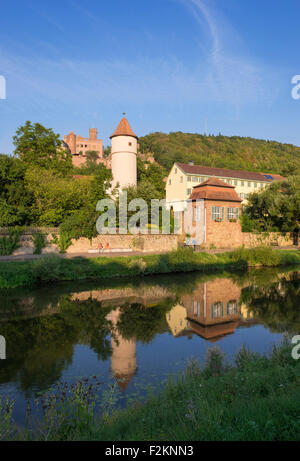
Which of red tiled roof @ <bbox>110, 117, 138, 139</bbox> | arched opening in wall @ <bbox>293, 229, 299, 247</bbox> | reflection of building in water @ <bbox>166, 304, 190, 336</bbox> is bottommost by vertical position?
reflection of building in water @ <bbox>166, 304, 190, 336</bbox>

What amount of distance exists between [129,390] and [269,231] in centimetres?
3079

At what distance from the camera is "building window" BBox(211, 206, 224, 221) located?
29.7m

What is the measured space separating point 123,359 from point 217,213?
23.0m

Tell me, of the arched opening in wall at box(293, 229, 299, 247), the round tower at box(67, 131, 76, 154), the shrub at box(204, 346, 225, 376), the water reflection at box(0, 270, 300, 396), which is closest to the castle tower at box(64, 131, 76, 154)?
the round tower at box(67, 131, 76, 154)

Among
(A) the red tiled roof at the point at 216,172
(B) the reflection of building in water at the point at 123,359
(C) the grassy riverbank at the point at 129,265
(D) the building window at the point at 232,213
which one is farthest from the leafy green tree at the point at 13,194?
(A) the red tiled roof at the point at 216,172

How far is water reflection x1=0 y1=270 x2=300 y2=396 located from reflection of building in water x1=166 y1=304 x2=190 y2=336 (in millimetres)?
38

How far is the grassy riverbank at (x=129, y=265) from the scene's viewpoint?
17.0m

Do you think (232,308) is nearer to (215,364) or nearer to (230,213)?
(215,364)

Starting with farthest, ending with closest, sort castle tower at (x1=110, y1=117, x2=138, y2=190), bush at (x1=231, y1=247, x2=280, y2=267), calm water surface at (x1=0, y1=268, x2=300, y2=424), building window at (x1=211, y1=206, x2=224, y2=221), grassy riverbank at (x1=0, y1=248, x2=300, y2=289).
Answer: castle tower at (x1=110, y1=117, x2=138, y2=190) → building window at (x1=211, y1=206, x2=224, y2=221) → bush at (x1=231, y1=247, x2=280, y2=267) → grassy riverbank at (x1=0, y1=248, x2=300, y2=289) → calm water surface at (x1=0, y1=268, x2=300, y2=424)

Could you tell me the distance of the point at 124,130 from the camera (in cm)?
3378

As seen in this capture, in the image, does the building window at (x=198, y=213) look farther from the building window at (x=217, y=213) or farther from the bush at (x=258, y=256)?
the bush at (x=258, y=256)

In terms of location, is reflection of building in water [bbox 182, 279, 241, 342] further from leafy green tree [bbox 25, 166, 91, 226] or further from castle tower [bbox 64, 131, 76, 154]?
castle tower [bbox 64, 131, 76, 154]

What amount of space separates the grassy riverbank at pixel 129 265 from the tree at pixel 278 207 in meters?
6.88
